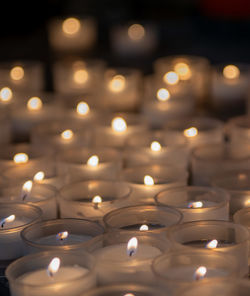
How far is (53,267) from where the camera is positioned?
1186mm

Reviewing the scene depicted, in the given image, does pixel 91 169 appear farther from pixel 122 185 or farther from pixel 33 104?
pixel 33 104

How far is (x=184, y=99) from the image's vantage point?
234 centimetres

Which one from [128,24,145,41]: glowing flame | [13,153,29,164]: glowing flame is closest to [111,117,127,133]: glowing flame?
[13,153,29,164]: glowing flame

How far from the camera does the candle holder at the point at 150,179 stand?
1.58 meters

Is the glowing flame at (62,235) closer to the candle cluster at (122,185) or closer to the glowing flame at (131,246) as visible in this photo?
the candle cluster at (122,185)

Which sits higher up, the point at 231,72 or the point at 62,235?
the point at 231,72

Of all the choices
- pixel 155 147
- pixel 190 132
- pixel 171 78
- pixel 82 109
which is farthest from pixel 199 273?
pixel 171 78

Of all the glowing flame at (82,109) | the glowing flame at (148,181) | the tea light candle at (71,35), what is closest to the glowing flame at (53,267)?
the glowing flame at (148,181)

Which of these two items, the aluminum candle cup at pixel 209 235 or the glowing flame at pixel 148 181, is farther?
the glowing flame at pixel 148 181

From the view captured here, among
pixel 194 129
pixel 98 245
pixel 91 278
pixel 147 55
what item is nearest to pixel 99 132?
pixel 194 129

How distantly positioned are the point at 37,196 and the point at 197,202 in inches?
15.9

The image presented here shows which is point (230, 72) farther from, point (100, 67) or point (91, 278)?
point (91, 278)

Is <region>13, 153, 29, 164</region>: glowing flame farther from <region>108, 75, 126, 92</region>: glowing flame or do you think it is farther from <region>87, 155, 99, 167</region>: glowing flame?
<region>108, 75, 126, 92</region>: glowing flame

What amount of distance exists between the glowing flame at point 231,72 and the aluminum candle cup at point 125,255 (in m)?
1.43
